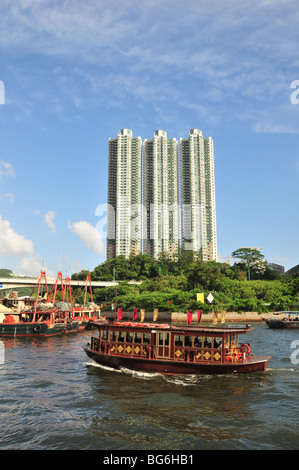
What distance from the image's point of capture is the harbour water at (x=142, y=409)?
1273 centimetres

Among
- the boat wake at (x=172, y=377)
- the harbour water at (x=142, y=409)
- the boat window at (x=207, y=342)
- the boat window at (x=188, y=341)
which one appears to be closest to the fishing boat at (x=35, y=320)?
the harbour water at (x=142, y=409)

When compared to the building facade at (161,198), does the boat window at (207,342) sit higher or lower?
lower

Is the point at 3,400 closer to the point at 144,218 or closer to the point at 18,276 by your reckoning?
the point at 18,276

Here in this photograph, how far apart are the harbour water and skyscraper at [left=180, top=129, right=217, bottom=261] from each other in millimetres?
122427

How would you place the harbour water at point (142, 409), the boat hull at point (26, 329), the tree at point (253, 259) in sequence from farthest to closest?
the tree at point (253, 259) → the boat hull at point (26, 329) → the harbour water at point (142, 409)

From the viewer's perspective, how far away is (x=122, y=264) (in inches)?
4872

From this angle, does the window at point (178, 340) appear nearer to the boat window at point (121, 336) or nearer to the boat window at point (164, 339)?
the boat window at point (164, 339)

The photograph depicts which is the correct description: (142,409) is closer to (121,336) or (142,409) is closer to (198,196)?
(121,336)

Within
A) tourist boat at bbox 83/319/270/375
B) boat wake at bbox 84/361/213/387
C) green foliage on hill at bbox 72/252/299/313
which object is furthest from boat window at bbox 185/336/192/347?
green foliage on hill at bbox 72/252/299/313

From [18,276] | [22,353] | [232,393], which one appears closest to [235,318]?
[22,353]

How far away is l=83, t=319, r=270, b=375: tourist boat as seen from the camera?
21594 millimetres

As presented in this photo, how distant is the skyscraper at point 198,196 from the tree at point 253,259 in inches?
Result: 1131

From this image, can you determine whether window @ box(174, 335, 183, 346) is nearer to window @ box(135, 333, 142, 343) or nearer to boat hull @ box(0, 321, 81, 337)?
window @ box(135, 333, 142, 343)

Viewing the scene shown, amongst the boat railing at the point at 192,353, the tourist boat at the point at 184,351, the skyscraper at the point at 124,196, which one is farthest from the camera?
the skyscraper at the point at 124,196
